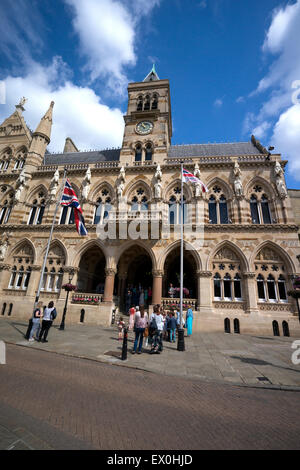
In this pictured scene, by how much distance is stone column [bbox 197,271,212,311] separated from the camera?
1631 centimetres

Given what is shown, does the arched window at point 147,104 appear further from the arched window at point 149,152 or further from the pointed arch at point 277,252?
the pointed arch at point 277,252

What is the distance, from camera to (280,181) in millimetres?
18484

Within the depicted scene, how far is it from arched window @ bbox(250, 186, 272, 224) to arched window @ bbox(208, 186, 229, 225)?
2472 mm

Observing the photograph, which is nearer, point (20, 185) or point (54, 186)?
point (54, 186)

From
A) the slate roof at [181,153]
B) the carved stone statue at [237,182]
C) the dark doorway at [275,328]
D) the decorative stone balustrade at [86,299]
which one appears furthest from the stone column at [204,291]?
the slate roof at [181,153]

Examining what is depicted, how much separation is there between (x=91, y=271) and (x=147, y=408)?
1869cm

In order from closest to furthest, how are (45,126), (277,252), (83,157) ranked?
(277,252) < (45,126) < (83,157)

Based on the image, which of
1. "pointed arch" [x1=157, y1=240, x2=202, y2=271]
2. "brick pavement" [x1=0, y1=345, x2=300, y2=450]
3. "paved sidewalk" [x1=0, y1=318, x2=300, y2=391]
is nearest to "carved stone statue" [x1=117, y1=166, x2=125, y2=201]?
"pointed arch" [x1=157, y1=240, x2=202, y2=271]

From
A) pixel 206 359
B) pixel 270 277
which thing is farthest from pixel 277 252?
pixel 206 359

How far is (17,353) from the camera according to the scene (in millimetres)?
8289

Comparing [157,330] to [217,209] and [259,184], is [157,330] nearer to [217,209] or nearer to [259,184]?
[217,209]

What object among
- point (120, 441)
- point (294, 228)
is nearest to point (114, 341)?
point (120, 441)
